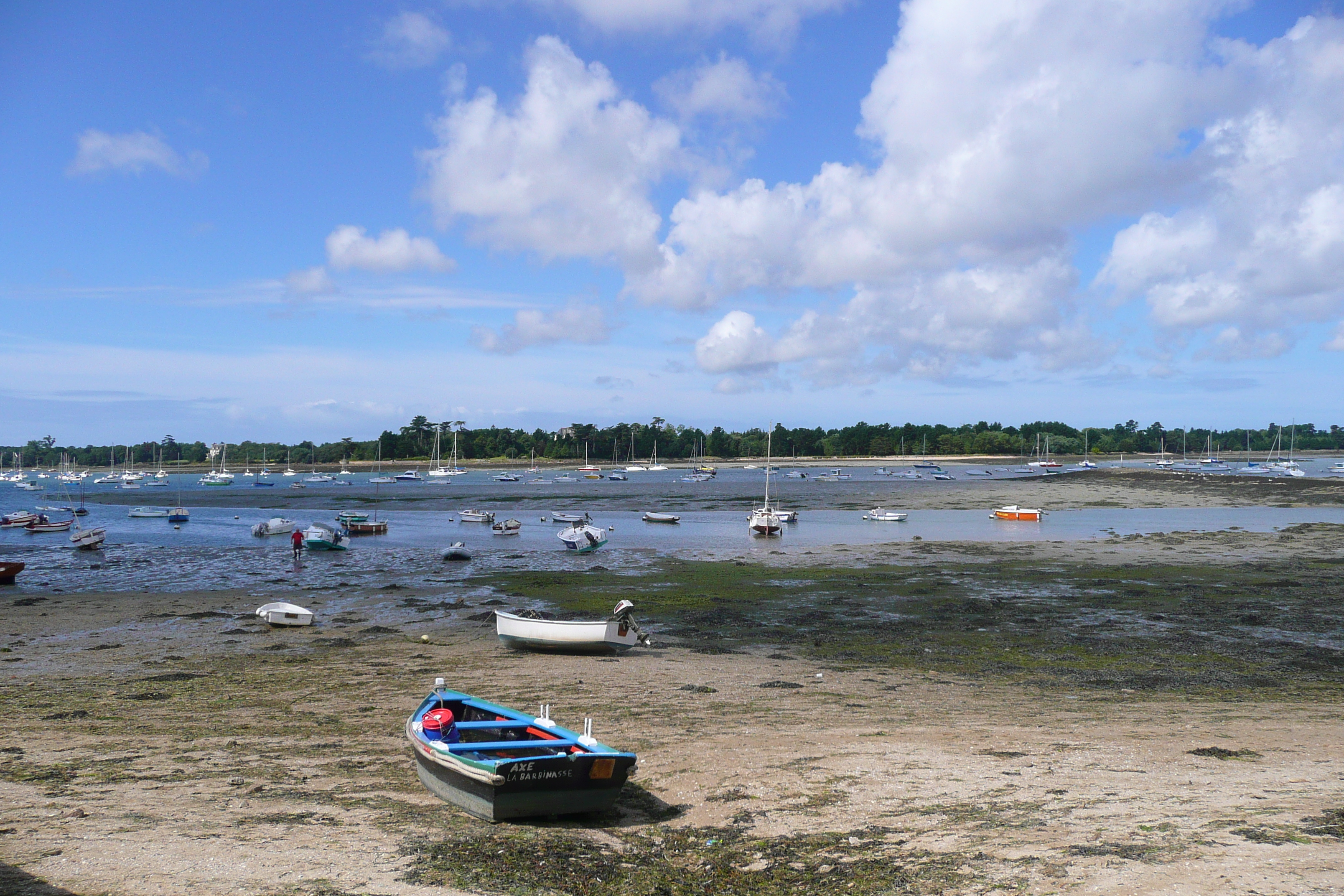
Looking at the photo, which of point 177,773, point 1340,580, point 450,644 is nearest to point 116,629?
point 450,644

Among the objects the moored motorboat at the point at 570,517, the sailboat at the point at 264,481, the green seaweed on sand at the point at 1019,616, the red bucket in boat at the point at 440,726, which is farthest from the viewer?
the sailboat at the point at 264,481

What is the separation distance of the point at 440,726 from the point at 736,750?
478cm

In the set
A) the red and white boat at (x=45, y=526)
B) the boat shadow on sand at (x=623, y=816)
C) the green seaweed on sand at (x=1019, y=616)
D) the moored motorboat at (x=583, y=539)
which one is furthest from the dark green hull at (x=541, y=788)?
the red and white boat at (x=45, y=526)

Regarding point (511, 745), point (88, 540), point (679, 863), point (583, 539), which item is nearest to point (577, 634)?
point (511, 745)

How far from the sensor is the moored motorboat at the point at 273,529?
61938 millimetres

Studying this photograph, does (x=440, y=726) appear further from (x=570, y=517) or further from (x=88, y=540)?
(x=570, y=517)

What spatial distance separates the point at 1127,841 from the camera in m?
8.98

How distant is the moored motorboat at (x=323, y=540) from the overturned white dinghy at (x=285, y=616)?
24.7 m

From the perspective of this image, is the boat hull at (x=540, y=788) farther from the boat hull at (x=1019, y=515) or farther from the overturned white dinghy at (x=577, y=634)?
the boat hull at (x=1019, y=515)

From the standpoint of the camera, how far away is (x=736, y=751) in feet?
42.7

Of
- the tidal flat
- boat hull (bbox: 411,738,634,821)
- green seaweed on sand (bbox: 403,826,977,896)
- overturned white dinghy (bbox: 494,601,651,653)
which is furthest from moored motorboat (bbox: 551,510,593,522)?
green seaweed on sand (bbox: 403,826,977,896)

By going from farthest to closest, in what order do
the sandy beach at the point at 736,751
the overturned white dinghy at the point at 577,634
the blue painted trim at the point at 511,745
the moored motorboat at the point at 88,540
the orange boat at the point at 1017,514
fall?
the orange boat at the point at 1017,514
the moored motorboat at the point at 88,540
the overturned white dinghy at the point at 577,634
the blue painted trim at the point at 511,745
the sandy beach at the point at 736,751

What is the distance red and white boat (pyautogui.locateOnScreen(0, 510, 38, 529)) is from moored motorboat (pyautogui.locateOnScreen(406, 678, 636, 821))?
247 feet

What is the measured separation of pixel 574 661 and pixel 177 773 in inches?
418
